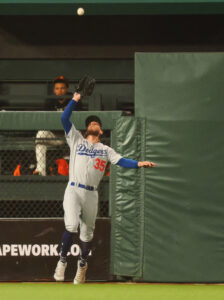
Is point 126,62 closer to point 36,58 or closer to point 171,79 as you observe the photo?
point 36,58

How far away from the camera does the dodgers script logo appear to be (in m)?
7.93

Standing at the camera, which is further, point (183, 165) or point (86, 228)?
point (183, 165)

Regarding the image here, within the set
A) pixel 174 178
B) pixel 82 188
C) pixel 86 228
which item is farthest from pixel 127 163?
pixel 86 228

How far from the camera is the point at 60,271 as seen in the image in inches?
308

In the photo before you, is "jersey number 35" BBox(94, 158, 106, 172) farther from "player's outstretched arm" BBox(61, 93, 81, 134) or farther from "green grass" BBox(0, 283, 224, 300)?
"green grass" BBox(0, 283, 224, 300)

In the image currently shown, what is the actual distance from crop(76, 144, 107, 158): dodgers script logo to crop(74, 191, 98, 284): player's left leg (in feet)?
1.55

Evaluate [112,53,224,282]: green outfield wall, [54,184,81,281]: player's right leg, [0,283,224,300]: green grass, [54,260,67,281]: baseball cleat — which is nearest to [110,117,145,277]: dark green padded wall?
[112,53,224,282]: green outfield wall

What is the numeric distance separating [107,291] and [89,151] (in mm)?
1713

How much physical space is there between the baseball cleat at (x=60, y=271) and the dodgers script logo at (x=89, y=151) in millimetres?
1358

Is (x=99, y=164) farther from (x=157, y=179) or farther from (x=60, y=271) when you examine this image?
(x=60, y=271)

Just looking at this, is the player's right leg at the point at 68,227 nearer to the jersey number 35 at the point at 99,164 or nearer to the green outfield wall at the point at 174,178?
the jersey number 35 at the point at 99,164

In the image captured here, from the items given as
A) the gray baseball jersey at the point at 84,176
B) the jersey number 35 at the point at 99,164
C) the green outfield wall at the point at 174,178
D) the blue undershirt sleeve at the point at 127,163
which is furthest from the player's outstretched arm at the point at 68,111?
the green outfield wall at the point at 174,178

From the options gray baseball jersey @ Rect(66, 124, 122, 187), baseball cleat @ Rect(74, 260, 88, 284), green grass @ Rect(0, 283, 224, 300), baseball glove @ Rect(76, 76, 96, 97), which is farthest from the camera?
baseball cleat @ Rect(74, 260, 88, 284)

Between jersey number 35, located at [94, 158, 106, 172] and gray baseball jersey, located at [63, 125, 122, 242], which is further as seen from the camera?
jersey number 35, located at [94, 158, 106, 172]
